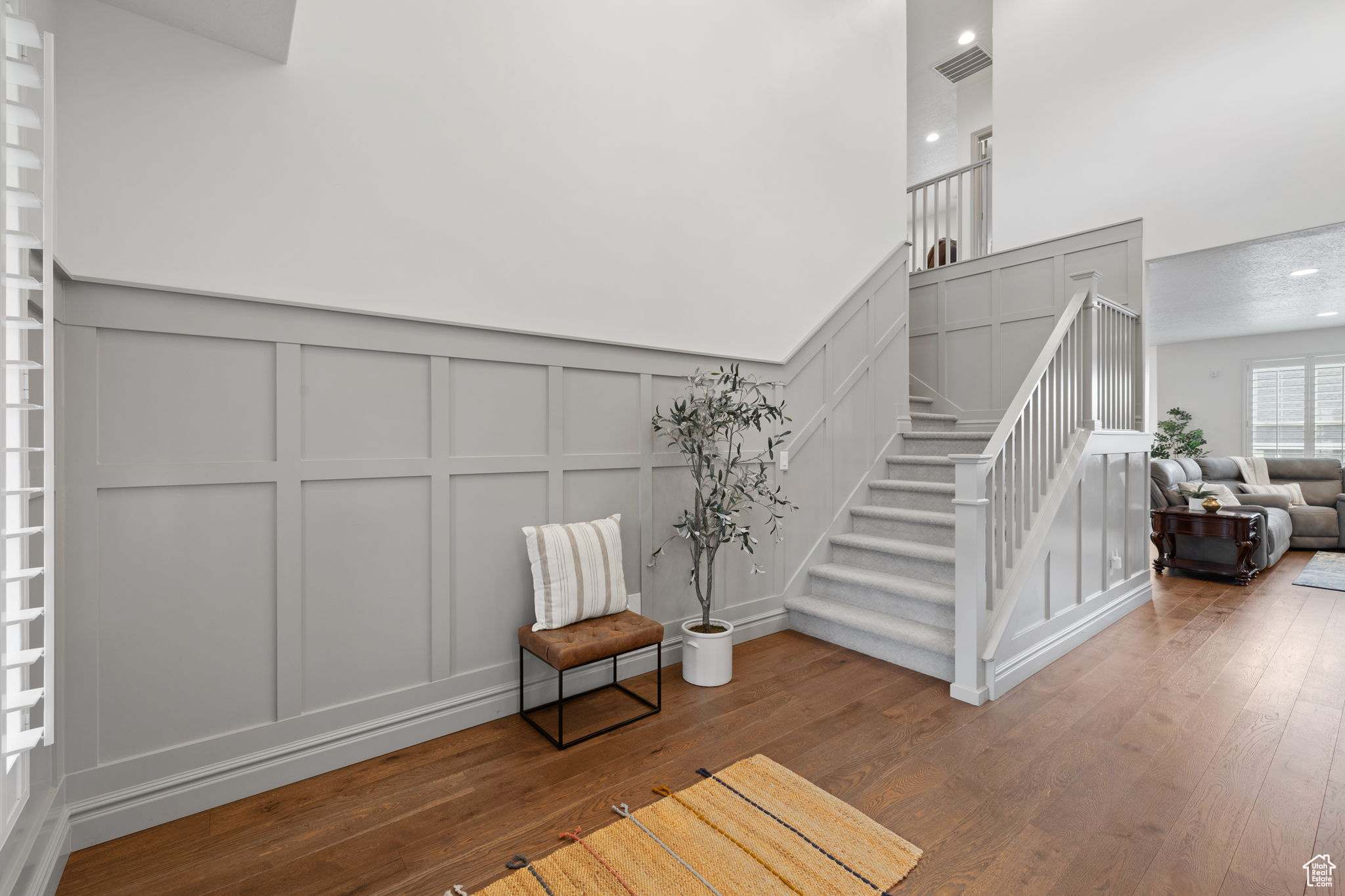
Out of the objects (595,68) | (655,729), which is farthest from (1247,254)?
(655,729)

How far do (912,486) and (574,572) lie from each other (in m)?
2.39

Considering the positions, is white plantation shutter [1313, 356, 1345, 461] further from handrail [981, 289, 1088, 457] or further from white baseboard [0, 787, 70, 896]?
white baseboard [0, 787, 70, 896]

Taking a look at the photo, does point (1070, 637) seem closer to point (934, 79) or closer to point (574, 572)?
point (574, 572)

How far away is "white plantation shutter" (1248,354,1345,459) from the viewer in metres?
7.94

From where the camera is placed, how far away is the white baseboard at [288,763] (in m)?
1.67

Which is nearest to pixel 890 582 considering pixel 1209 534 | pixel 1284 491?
pixel 1209 534

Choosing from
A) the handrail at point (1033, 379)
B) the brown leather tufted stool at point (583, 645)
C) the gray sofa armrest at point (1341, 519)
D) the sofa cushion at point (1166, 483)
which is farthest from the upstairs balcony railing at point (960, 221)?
the gray sofa armrest at point (1341, 519)

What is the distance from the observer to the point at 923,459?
12.8ft

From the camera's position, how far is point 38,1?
1.45 metres

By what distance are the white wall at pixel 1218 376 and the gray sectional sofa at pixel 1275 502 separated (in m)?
2.17

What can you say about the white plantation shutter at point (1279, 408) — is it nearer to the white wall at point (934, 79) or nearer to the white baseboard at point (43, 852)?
the white wall at point (934, 79)

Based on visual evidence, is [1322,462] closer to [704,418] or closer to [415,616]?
[704,418]

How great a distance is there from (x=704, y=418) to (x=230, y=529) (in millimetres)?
1844

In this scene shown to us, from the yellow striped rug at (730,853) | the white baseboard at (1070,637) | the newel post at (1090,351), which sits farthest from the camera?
the newel post at (1090,351)
